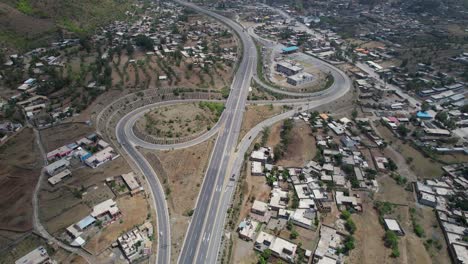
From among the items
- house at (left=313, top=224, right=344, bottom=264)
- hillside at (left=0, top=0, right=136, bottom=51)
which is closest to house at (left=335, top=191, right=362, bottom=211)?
house at (left=313, top=224, right=344, bottom=264)

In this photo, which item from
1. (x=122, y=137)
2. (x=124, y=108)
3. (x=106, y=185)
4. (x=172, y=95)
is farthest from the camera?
(x=172, y=95)

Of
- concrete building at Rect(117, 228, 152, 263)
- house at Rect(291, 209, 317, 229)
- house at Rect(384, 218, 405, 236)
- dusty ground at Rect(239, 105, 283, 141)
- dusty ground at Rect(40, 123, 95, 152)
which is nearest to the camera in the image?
concrete building at Rect(117, 228, 152, 263)

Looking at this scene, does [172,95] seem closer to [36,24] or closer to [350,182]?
[350,182]

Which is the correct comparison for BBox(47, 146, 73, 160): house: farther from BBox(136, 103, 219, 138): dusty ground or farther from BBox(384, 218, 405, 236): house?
BBox(384, 218, 405, 236): house

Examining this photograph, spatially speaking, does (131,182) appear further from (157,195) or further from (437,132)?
(437,132)

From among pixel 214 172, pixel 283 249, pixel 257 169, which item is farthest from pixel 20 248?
pixel 257 169

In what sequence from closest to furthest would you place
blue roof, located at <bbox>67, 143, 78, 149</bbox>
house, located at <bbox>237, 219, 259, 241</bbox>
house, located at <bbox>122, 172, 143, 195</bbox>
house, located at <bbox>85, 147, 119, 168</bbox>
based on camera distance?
house, located at <bbox>237, 219, 259, 241</bbox> < house, located at <bbox>122, 172, 143, 195</bbox> < house, located at <bbox>85, 147, 119, 168</bbox> < blue roof, located at <bbox>67, 143, 78, 149</bbox>

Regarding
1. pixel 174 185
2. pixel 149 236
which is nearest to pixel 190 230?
pixel 149 236
